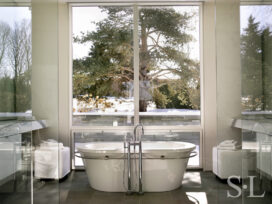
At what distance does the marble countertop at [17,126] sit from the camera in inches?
73.9

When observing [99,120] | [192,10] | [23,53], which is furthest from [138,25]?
[23,53]

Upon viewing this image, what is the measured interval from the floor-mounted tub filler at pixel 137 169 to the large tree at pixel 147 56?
1.20 metres

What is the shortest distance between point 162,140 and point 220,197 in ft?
7.53

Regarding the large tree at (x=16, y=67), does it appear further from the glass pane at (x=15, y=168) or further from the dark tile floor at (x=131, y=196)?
the dark tile floor at (x=131, y=196)

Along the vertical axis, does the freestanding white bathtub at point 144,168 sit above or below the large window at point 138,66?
below

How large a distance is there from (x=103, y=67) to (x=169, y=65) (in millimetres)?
1107

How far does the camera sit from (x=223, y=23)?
97.6 inches

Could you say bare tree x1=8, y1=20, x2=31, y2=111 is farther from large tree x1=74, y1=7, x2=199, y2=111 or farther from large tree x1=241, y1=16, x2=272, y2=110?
large tree x1=74, y1=7, x2=199, y2=111

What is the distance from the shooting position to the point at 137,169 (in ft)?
13.1

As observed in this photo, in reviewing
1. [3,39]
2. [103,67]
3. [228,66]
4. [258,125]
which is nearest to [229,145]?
[258,125]

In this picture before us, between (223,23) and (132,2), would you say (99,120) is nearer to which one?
(132,2)

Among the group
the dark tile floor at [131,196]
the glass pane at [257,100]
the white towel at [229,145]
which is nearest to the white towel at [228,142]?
the white towel at [229,145]

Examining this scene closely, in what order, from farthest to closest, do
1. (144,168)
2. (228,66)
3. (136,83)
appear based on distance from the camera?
(136,83) → (144,168) → (228,66)

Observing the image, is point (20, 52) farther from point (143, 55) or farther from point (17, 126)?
point (143, 55)
